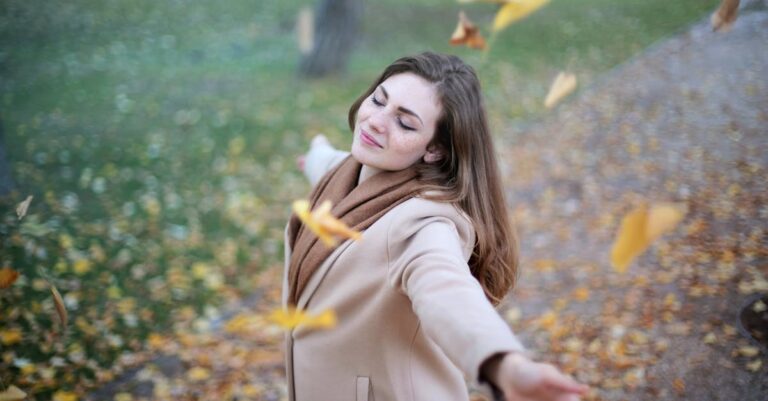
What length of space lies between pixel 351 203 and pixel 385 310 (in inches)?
14.6

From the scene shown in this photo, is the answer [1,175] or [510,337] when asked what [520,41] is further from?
[510,337]

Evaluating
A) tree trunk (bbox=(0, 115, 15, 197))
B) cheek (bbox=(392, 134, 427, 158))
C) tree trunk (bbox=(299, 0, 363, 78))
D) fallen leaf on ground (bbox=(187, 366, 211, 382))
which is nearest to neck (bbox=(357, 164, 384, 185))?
cheek (bbox=(392, 134, 427, 158))

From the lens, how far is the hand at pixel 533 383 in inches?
51.7

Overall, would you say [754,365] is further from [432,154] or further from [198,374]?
[198,374]

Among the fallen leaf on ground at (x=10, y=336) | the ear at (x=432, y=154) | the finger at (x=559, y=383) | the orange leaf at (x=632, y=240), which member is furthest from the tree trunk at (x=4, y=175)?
the finger at (x=559, y=383)

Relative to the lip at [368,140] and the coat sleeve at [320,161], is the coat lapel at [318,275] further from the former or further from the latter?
the coat sleeve at [320,161]

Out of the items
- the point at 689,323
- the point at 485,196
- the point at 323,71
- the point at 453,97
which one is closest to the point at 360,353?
the point at 485,196

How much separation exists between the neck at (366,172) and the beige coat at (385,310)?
26cm

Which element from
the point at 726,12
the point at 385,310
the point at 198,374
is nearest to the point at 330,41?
the point at 198,374

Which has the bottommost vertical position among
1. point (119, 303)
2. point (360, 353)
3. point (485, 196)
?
point (119, 303)

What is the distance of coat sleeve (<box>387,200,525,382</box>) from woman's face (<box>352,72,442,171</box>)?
0.77 ft

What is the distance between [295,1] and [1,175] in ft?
26.8

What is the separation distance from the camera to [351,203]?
2145mm

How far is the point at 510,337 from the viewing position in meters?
1.44
